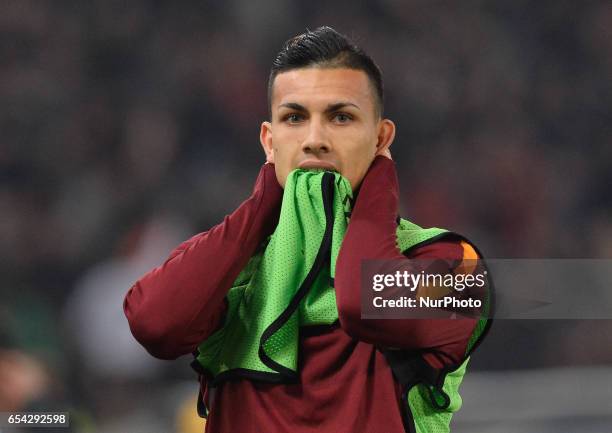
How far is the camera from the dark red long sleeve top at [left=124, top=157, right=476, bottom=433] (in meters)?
1.16

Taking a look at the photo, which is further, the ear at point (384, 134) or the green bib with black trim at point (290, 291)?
the ear at point (384, 134)

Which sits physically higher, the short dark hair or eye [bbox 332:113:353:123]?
the short dark hair

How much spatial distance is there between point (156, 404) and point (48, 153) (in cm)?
67

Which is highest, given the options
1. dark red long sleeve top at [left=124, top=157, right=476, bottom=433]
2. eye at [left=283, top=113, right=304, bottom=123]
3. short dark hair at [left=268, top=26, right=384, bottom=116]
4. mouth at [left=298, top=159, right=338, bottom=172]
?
short dark hair at [left=268, top=26, right=384, bottom=116]

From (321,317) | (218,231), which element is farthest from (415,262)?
(218,231)

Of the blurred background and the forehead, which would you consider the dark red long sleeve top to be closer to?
the forehead

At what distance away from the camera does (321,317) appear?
1211 millimetres

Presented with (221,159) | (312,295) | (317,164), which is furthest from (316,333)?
(221,159)

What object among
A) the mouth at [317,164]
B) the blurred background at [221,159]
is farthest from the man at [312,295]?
the blurred background at [221,159]

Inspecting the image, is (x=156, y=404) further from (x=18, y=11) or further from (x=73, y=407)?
(x=18, y=11)

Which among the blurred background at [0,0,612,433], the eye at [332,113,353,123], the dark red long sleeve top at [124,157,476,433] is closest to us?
the dark red long sleeve top at [124,157,476,433]

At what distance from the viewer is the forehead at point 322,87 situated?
125cm

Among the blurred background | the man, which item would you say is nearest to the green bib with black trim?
the man

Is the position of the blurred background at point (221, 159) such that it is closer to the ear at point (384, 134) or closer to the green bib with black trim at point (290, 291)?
the ear at point (384, 134)
